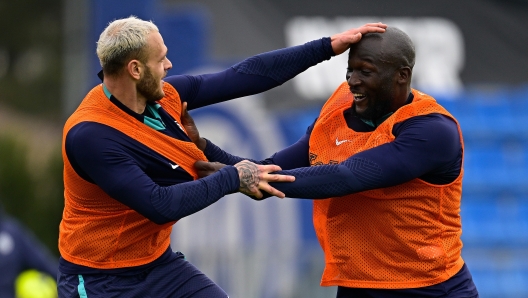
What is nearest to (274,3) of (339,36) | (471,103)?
(471,103)

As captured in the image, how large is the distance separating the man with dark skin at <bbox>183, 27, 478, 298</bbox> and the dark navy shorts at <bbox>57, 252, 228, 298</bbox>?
493mm

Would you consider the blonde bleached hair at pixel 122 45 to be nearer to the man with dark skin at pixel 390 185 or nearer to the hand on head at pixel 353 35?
the man with dark skin at pixel 390 185

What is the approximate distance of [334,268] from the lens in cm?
468

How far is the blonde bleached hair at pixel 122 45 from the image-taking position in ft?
14.0

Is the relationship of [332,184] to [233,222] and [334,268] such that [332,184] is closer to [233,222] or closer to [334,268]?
[334,268]

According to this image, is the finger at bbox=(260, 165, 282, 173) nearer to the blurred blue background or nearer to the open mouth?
the open mouth

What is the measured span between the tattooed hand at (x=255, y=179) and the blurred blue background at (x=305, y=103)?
15.0ft

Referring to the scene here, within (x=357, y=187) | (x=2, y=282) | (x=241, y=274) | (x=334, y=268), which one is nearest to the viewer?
(x=357, y=187)

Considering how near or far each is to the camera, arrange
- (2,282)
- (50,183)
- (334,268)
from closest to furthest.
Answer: (334,268) < (2,282) < (50,183)

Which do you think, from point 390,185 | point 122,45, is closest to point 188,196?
point 122,45

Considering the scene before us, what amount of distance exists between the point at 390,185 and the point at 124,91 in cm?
127

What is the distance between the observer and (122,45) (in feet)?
14.0

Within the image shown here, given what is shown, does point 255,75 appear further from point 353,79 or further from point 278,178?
point 278,178

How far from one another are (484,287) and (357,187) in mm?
6896
